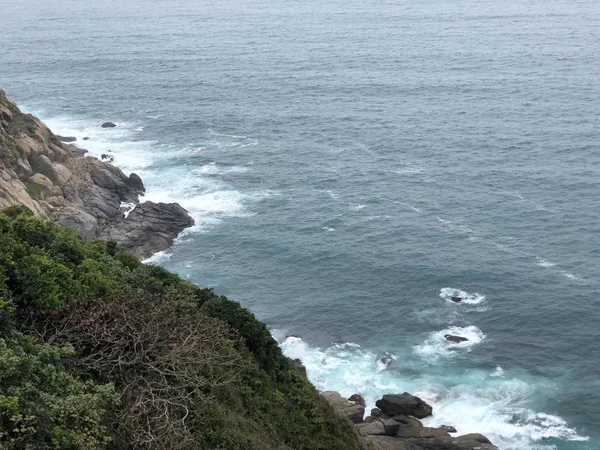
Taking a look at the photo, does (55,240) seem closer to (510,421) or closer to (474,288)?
(510,421)

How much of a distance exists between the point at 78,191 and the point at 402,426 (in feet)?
171

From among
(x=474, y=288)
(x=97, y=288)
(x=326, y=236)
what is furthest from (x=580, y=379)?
(x=97, y=288)

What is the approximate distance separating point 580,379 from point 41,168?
62.0 m

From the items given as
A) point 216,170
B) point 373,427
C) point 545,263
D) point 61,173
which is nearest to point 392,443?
point 373,427

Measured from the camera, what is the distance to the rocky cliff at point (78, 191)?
3250 inches

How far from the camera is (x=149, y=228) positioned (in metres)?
88.6

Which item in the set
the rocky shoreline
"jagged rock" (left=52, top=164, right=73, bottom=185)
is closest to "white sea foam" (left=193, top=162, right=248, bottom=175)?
"jagged rock" (left=52, top=164, right=73, bottom=185)

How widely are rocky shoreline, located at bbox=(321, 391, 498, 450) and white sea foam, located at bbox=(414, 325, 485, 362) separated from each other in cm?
796

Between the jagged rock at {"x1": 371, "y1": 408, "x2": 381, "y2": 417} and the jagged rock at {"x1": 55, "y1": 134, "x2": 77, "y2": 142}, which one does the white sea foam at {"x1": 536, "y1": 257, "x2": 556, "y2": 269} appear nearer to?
the jagged rock at {"x1": 371, "y1": 408, "x2": 381, "y2": 417}

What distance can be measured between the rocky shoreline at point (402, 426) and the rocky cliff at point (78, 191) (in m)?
35.9

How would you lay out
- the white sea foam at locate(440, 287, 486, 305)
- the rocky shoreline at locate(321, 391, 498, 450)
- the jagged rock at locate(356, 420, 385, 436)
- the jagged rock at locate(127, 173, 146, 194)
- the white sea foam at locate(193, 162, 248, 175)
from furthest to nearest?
1. the white sea foam at locate(193, 162, 248, 175)
2. the jagged rock at locate(127, 173, 146, 194)
3. the white sea foam at locate(440, 287, 486, 305)
4. the jagged rock at locate(356, 420, 385, 436)
5. the rocky shoreline at locate(321, 391, 498, 450)

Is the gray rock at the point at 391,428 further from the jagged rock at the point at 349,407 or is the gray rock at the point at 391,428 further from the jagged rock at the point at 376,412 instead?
the jagged rock at the point at 376,412

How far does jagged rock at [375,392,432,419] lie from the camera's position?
58.7 meters

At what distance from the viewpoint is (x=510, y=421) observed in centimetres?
5872
